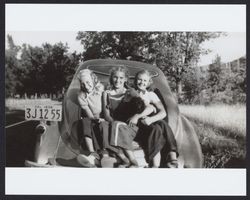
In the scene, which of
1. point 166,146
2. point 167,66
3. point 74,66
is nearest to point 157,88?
point 167,66

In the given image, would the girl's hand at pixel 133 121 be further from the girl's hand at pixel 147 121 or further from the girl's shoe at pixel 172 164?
the girl's shoe at pixel 172 164

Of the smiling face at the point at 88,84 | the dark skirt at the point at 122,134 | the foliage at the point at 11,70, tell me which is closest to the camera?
the dark skirt at the point at 122,134

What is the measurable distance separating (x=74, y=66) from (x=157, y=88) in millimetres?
1018

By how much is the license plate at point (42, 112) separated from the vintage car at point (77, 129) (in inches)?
2.4

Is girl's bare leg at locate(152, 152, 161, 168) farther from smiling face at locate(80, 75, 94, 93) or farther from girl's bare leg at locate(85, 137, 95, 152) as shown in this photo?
smiling face at locate(80, 75, 94, 93)

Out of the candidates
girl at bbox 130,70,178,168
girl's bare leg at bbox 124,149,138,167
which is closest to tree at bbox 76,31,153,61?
girl at bbox 130,70,178,168

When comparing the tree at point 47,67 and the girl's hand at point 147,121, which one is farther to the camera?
the tree at point 47,67

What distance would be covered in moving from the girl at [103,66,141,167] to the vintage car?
10 cm

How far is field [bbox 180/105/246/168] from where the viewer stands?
5484 mm

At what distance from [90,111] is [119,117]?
13.6 inches

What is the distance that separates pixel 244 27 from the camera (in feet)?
18.0

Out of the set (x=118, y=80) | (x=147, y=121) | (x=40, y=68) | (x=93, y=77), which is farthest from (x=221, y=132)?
Result: (x=40, y=68)

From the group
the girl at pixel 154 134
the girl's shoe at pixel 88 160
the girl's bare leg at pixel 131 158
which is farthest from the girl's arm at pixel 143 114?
the girl's shoe at pixel 88 160

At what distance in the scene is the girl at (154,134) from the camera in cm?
534
